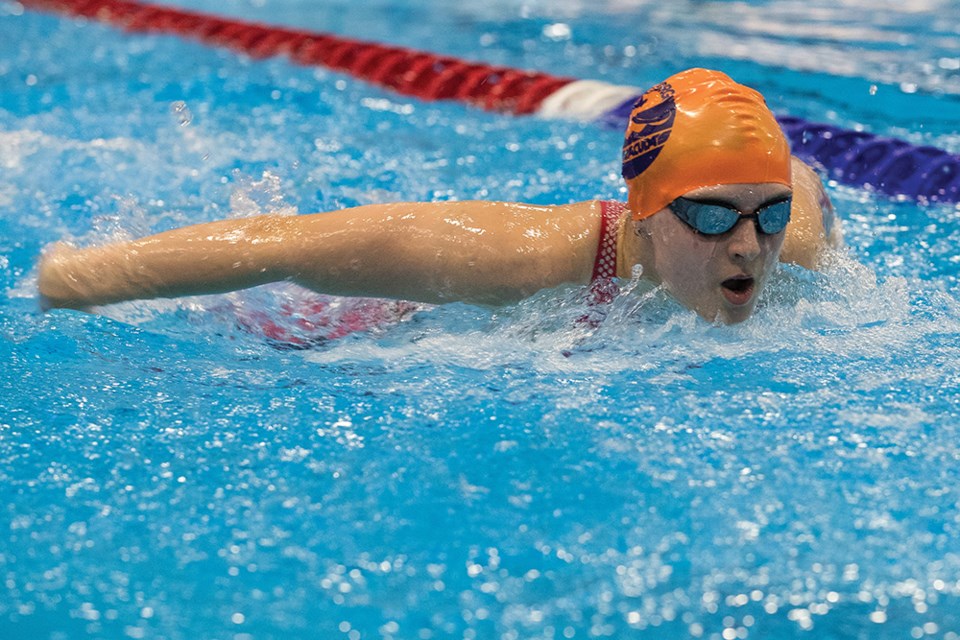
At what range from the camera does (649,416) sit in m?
2.28

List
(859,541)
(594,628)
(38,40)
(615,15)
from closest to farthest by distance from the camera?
(594,628), (859,541), (38,40), (615,15)

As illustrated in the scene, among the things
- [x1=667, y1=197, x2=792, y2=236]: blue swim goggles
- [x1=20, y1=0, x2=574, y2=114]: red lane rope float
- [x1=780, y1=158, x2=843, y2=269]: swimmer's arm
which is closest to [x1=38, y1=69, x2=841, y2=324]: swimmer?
[x1=667, y1=197, x2=792, y2=236]: blue swim goggles

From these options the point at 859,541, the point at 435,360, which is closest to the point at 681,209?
the point at 435,360

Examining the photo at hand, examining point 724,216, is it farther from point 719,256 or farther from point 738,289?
point 738,289

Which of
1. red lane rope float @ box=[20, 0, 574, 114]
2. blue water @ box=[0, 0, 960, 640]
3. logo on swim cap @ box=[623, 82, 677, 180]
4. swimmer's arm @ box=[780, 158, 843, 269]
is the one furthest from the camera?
red lane rope float @ box=[20, 0, 574, 114]

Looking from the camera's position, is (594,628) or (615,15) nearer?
(594,628)

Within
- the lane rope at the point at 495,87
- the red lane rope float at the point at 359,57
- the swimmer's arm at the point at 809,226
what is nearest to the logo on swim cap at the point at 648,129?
the swimmer's arm at the point at 809,226

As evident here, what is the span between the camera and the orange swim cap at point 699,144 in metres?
2.36

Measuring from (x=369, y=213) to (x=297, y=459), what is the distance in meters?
0.56

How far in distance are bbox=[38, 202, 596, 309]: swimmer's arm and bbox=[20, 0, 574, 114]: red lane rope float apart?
2519 mm

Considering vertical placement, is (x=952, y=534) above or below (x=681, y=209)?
below

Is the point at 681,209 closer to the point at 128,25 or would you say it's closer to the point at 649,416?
the point at 649,416

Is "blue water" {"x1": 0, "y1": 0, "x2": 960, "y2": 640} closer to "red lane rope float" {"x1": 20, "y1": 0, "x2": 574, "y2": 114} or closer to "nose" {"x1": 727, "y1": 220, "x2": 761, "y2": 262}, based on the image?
"nose" {"x1": 727, "y1": 220, "x2": 761, "y2": 262}

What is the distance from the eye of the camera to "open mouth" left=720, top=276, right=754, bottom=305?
244 centimetres
